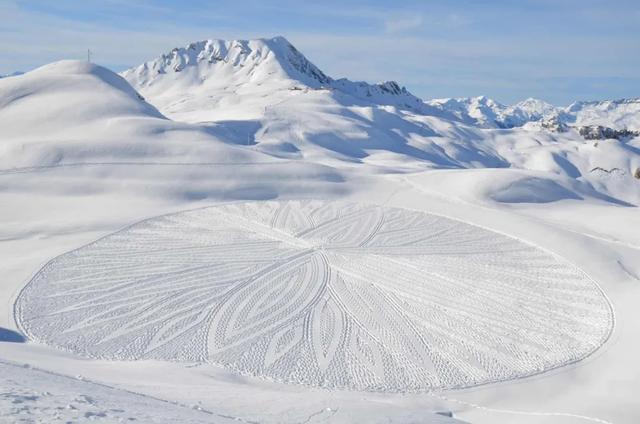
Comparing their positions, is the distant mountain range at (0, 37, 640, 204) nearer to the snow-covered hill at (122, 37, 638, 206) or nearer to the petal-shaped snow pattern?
the snow-covered hill at (122, 37, 638, 206)

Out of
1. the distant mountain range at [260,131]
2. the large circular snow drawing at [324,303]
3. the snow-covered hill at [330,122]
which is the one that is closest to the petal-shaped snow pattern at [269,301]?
the large circular snow drawing at [324,303]

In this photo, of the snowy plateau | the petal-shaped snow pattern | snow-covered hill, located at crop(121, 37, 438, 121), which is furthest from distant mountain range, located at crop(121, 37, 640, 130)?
the petal-shaped snow pattern

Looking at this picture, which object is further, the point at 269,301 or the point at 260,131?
the point at 260,131

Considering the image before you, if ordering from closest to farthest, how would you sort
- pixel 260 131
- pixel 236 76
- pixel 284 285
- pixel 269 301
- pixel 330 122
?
1. pixel 269 301
2. pixel 284 285
3. pixel 260 131
4. pixel 330 122
5. pixel 236 76

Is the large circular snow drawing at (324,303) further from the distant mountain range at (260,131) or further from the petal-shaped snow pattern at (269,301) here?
the distant mountain range at (260,131)

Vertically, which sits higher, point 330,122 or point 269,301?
point 330,122

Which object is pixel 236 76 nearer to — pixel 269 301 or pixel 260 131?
pixel 260 131

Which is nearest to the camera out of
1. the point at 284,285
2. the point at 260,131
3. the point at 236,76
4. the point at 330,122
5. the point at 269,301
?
the point at 269,301

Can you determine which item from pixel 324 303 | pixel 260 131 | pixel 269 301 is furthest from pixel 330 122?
pixel 269 301
